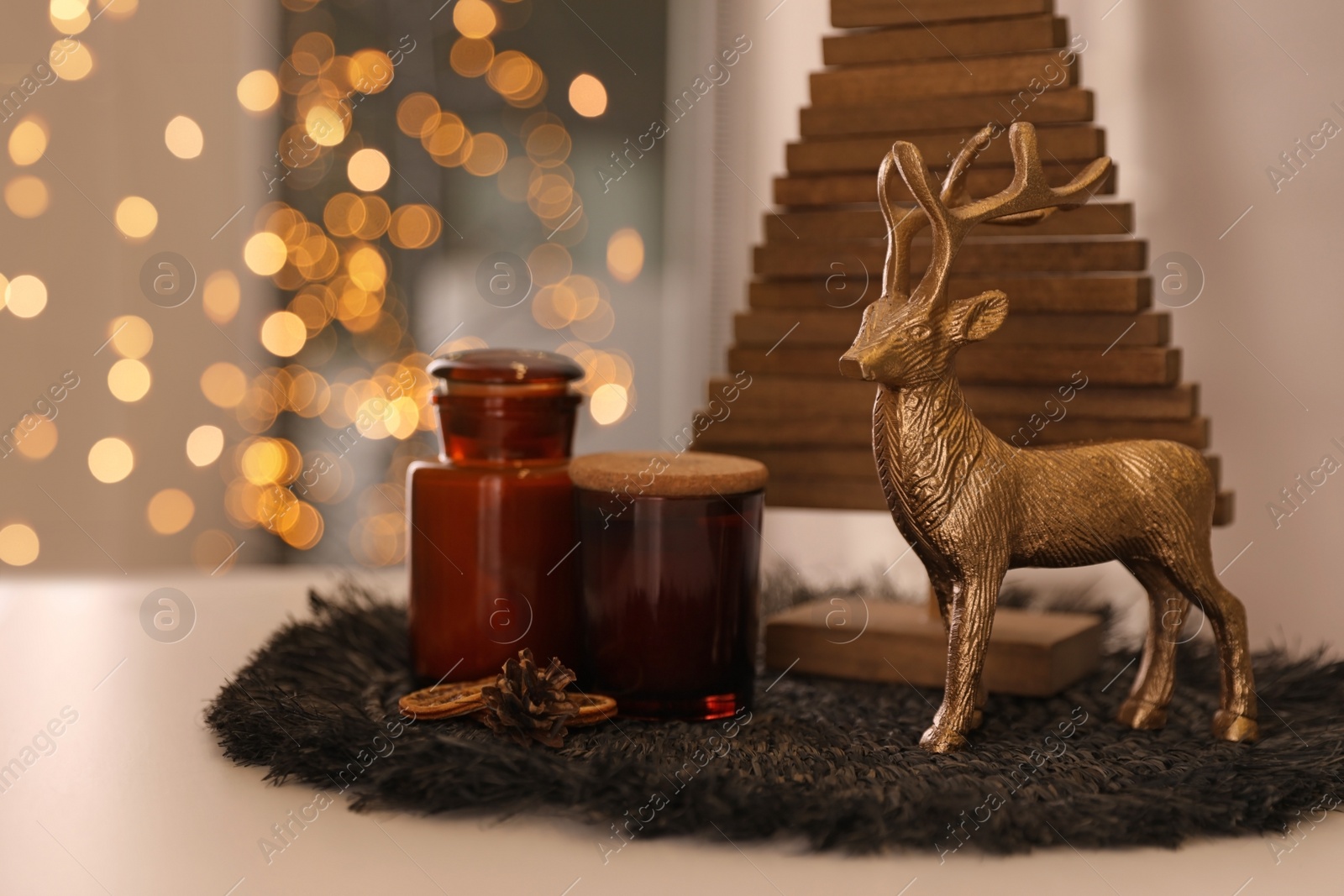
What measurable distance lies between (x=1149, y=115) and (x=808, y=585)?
562 millimetres

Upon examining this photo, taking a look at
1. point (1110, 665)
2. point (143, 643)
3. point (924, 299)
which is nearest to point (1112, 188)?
point (924, 299)

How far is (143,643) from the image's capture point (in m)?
1.08

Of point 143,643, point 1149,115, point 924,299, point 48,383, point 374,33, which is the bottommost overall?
point 143,643

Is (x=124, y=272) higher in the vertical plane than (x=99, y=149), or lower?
lower

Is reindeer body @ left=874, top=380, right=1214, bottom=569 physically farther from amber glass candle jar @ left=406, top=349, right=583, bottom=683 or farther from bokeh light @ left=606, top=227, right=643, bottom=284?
bokeh light @ left=606, top=227, right=643, bottom=284

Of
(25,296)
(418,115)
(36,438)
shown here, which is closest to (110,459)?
(36,438)

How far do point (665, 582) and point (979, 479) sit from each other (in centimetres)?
22

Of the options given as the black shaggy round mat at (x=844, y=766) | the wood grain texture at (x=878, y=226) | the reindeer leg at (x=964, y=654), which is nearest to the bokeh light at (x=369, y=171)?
the wood grain texture at (x=878, y=226)

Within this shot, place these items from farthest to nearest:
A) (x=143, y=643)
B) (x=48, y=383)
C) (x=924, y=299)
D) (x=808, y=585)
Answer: (x=48, y=383), (x=808, y=585), (x=143, y=643), (x=924, y=299)

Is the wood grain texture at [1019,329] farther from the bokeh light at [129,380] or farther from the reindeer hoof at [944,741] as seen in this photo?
the bokeh light at [129,380]

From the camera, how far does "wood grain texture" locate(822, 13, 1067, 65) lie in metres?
0.96

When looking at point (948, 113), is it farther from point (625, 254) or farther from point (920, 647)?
point (625, 254)

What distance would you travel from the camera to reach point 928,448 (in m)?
0.75

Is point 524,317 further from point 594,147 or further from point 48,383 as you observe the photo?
point 48,383
